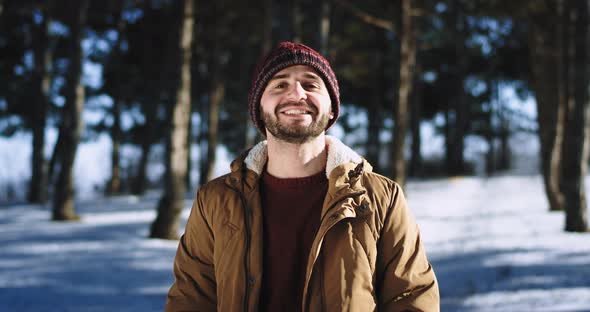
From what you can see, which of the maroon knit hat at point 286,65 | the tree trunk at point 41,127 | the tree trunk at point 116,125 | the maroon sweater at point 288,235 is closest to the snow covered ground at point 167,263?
the maroon sweater at point 288,235

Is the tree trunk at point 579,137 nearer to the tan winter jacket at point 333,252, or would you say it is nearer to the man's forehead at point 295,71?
the tan winter jacket at point 333,252

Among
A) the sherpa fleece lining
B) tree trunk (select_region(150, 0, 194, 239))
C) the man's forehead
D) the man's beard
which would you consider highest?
the man's forehead

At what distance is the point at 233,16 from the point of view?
50.6ft

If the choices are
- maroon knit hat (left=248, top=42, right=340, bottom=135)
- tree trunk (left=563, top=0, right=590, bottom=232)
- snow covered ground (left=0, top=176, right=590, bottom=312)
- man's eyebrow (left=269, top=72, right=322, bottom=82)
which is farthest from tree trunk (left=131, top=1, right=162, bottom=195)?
man's eyebrow (left=269, top=72, right=322, bottom=82)

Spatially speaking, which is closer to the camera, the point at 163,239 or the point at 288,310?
the point at 288,310

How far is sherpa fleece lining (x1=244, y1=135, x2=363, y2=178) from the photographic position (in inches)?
89.4

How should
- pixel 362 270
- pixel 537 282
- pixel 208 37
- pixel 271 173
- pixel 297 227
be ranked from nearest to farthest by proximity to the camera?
pixel 362 270 → pixel 297 227 → pixel 271 173 → pixel 537 282 → pixel 208 37

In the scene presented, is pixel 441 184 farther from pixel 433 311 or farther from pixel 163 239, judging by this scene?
pixel 433 311

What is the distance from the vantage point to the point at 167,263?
6.24 metres

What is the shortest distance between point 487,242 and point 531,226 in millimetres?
1734

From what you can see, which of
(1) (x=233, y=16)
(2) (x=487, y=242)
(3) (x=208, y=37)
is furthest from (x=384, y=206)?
(3) (x=208, y=37)

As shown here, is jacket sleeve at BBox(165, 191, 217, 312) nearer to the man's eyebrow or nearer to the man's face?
the man's face

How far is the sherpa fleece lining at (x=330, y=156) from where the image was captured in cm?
227

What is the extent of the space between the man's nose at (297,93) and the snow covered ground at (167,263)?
3.46 m
